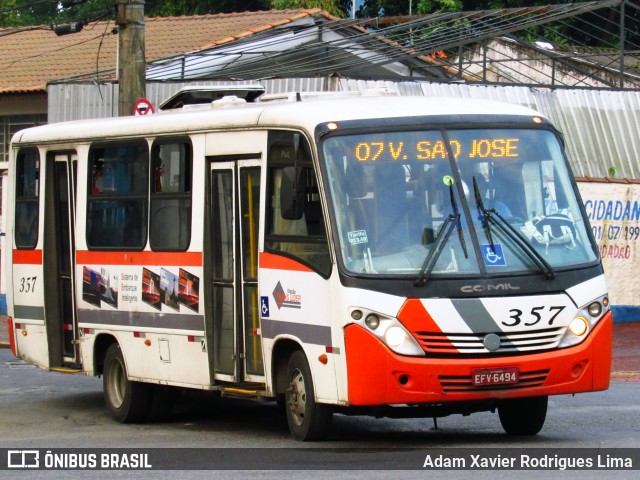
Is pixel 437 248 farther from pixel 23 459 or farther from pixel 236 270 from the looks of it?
pixel 23 459

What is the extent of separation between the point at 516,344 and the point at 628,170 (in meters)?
14.8

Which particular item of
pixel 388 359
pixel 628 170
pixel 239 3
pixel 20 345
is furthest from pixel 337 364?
pixel 239 3

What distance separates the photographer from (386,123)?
10.8m

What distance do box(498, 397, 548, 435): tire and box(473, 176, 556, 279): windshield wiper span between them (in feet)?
4.19

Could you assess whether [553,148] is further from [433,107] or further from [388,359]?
[388,359]

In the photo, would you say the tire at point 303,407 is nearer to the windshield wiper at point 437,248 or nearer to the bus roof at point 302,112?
the windshield wiper at point 437,248

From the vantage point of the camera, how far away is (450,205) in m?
10.6

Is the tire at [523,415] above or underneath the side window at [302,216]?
underneath

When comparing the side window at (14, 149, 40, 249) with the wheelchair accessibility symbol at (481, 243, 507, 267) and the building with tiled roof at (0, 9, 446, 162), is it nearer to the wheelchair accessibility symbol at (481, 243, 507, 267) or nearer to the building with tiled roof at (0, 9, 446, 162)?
the wheelchair accessibility symbol at (481, 243, 507, 267)

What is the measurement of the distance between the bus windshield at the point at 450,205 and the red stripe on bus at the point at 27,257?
196 inches

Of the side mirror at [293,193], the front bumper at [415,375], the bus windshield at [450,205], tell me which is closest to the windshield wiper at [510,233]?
the bus windshield at [450,205]

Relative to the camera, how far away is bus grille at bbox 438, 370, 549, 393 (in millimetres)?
10109

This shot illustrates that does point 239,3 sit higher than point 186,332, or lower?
higher

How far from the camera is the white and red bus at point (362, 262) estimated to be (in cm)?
1016
